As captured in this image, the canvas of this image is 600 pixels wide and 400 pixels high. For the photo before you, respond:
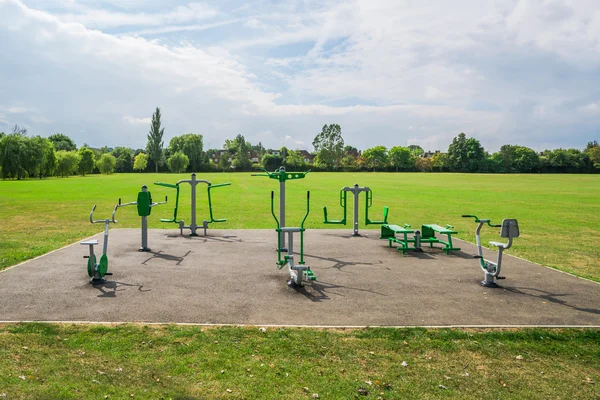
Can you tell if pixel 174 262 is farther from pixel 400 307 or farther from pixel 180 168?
pixel 180 168

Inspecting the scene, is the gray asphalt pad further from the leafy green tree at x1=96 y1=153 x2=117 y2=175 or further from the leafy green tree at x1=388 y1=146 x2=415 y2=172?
the leafy green tree at x1=388 y1=146 x2=415 y2=172

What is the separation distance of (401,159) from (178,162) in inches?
2630

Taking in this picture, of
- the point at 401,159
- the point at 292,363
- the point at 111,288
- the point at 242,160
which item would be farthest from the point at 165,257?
the point at 401,159

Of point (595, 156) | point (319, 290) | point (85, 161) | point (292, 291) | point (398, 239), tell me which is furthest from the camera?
point (595, 156)

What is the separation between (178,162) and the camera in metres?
116

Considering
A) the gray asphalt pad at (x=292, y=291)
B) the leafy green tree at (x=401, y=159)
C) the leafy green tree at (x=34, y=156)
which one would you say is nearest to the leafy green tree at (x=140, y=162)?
the leafy green tree at (x=34, y=156)

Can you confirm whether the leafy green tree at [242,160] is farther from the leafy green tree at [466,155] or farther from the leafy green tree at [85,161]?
the leafy green tree at [466,155]

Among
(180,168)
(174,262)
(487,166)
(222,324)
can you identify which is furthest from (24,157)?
(487,166)

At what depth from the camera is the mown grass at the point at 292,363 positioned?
183 inches

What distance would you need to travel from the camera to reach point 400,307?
746 centimetres

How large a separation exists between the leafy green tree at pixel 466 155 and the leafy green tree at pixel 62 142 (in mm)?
111778

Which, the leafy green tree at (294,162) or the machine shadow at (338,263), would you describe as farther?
the leafy green tree at (294,162)

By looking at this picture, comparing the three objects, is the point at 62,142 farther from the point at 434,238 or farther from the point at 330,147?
the point at 434,238

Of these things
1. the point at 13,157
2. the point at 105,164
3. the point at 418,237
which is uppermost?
the point at 13,157
